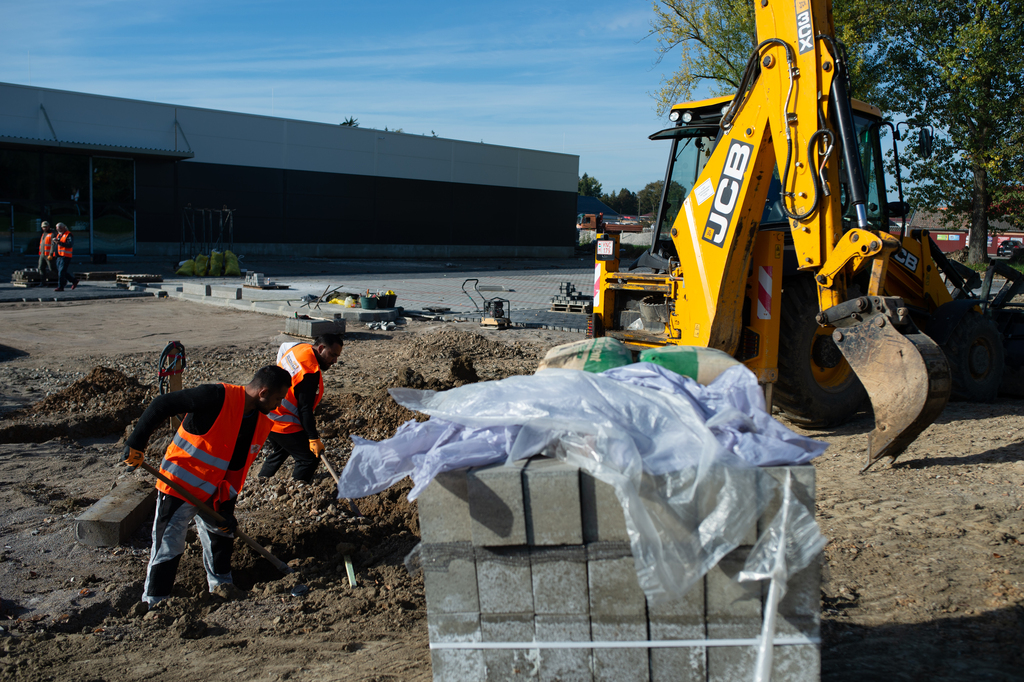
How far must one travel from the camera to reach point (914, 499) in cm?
495

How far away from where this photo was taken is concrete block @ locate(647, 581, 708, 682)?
2.48 meters

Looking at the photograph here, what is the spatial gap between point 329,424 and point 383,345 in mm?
4314

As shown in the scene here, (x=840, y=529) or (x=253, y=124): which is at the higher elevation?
(x=253, y=124)

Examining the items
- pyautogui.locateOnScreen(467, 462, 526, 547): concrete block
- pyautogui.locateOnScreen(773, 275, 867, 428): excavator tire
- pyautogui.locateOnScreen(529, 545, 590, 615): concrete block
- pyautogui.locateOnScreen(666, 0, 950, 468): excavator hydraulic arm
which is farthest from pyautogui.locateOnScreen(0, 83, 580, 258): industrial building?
pyautogui.locateOnScreen(529, 545, 590, 615): concrete block

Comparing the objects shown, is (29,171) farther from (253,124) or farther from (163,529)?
(163,529)

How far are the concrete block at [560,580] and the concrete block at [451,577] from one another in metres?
0.21

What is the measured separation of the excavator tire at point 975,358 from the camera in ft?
22.6

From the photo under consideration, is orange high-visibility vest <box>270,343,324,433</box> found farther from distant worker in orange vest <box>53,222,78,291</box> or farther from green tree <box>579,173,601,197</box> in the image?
green tree <box>579,173,601,197</box>

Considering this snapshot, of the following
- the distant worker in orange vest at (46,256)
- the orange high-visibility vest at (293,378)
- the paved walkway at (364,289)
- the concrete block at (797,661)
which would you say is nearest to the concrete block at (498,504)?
the concrete block at (797,661)

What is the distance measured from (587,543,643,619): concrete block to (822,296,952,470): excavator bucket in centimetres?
314

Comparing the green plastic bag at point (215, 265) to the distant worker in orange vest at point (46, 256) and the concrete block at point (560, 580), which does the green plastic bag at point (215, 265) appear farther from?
the concrete block at point (560, 580)

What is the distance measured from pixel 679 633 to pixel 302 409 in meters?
3.59

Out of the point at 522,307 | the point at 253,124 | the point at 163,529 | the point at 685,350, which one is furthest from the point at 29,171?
the point at 685,350

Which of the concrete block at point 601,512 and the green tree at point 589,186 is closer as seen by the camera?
the concrete block at point 601,512
